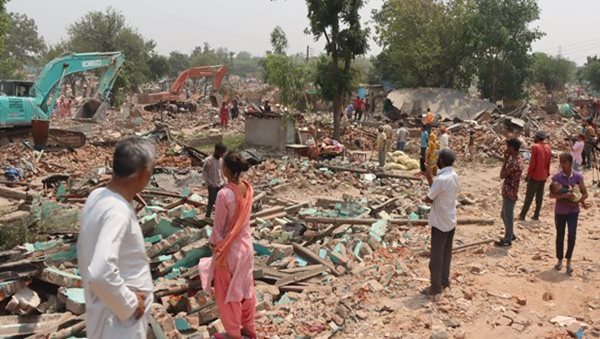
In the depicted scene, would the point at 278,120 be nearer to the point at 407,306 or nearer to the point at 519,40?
the point at 407,306

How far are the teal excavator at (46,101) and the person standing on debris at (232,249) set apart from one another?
1362 cm

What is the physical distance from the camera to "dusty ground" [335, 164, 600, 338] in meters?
4.71

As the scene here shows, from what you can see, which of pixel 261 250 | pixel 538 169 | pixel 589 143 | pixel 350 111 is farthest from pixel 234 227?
pixel 350 111

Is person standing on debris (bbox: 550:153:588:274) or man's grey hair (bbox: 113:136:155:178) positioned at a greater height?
man's grey hair (bbox: 113:136:155:178)

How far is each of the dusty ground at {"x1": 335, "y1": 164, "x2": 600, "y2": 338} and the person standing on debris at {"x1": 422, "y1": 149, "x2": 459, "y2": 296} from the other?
1.03ft

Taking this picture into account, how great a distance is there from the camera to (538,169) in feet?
27.7

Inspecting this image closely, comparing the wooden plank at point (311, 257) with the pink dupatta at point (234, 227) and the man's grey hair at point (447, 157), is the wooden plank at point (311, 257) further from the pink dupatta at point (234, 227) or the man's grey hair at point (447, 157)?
the pink dupatta at point (234, 227)

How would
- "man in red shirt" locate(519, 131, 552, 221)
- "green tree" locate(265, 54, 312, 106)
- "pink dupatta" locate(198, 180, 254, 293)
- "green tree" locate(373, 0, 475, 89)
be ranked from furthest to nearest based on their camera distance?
"green tree" locate(373, 0, 475, 89), "green tree" locate(265, 54, 312, 106), "man in red shirt" locate(519, 131, 552, 221), "pink dupatta" locate(198, 180, 254, 293)

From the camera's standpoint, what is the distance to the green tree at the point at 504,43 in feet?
95.4

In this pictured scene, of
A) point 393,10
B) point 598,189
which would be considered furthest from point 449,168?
point 393,10

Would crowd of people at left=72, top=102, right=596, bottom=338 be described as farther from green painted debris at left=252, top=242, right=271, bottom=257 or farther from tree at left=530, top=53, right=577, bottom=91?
tree at left=530, top=53, right=577, bottom=91

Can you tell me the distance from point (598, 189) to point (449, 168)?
8.30 m

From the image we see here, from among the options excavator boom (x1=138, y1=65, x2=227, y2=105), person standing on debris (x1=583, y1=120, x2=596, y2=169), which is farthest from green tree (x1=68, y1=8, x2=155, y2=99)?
person standing on debris (x1=583, y1=120, x2=596, y2=169)

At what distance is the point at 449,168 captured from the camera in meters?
5.25
